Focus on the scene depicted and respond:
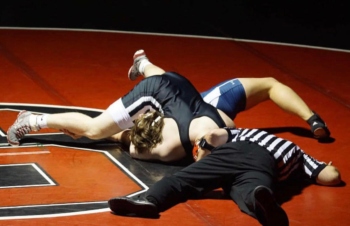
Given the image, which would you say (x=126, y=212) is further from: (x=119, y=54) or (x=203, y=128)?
(x=119, y=54)

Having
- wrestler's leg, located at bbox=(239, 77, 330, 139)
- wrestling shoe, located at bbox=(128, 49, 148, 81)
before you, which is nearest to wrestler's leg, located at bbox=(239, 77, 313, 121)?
wrestler's leg, located at bbox=(239, 77, 330, 139)

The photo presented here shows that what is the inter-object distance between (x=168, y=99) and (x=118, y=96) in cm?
115

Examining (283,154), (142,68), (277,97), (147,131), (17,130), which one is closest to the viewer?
(283,154)

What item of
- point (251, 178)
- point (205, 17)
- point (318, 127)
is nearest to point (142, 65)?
point (318, 127)

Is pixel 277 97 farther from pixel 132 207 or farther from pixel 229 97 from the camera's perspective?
pixel 132 207

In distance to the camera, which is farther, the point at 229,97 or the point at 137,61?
the point at 137,61

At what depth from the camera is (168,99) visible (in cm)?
558

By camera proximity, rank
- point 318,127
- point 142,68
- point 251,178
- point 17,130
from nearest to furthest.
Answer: point 251,178
point 17,130
point 318,127
point 142,68

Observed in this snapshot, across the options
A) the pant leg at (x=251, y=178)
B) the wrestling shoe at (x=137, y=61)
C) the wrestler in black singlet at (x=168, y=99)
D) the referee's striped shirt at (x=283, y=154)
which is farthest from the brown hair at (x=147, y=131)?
the wrestling shoe at (x=137, y=61)

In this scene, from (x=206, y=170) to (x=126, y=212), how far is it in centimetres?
47

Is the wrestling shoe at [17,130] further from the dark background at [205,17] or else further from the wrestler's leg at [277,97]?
the dark background at [205,17]

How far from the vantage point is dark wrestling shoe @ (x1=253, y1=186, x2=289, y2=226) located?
4.57m

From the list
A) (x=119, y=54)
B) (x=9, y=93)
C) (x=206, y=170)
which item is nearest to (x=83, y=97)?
(x=9, y=93)

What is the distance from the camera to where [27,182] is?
5.23 metres
